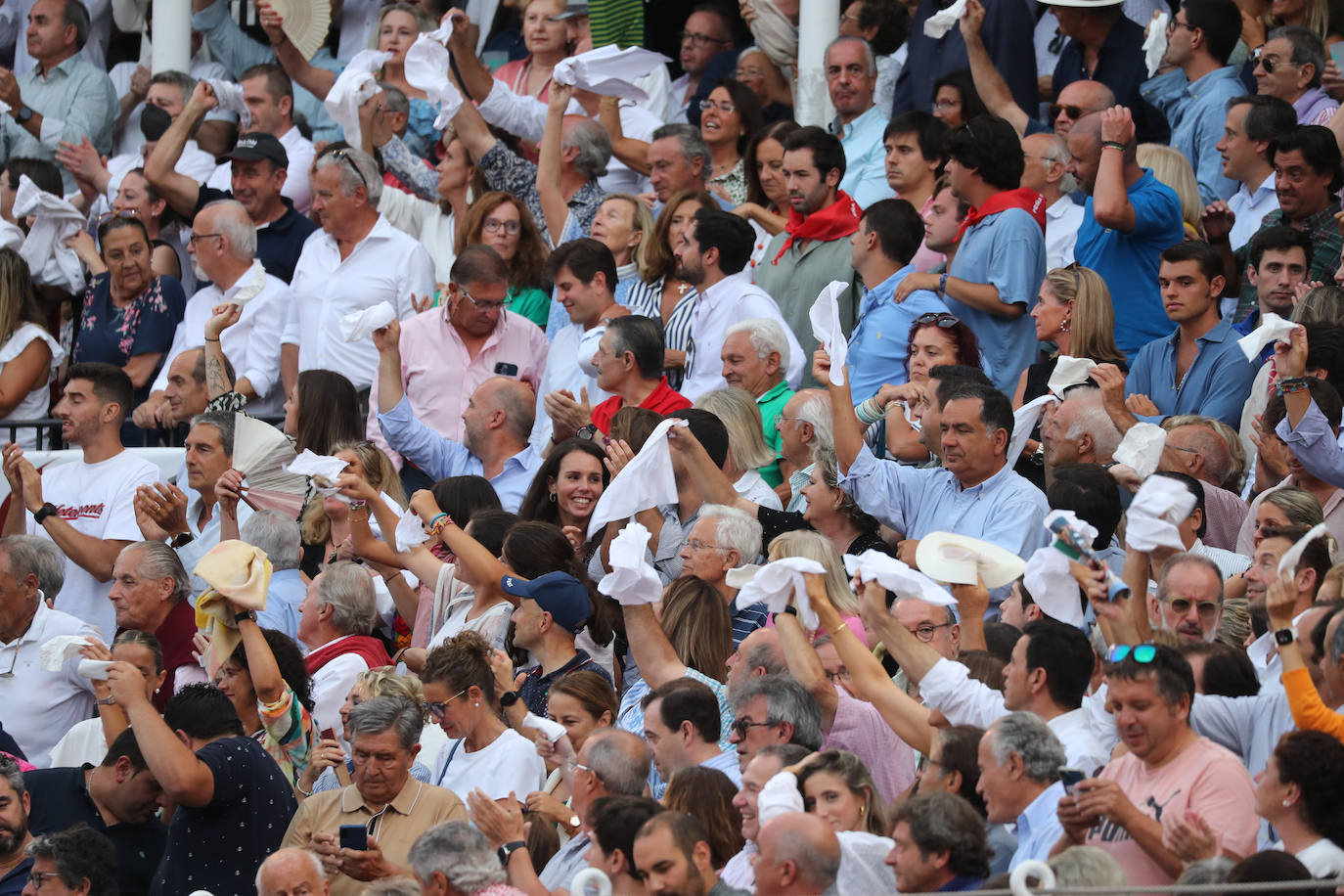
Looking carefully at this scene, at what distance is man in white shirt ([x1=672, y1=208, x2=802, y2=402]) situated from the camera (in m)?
9.69

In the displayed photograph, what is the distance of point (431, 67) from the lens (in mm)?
11609

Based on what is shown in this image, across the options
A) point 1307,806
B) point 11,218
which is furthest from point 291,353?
point 1307,806

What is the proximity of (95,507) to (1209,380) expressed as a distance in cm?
501

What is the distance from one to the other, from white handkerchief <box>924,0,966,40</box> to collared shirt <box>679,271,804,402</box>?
84.5 inches

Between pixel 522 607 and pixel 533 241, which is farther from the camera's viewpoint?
pixel 533 241

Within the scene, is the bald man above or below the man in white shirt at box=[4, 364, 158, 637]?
above

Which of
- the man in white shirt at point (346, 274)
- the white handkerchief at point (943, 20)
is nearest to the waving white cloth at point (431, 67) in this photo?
the man in white shirt at point (346, 274)

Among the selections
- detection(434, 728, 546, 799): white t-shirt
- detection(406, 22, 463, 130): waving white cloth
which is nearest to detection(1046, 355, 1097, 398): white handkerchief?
detection(434, 728, 546, 799): white t-shirt

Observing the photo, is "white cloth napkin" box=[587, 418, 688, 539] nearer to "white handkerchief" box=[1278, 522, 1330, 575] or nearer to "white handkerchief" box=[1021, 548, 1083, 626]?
"white handkerchief" box=[1021, 548, 1083, 626]

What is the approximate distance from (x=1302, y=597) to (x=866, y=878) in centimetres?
200

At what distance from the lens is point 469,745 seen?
7.11 metres

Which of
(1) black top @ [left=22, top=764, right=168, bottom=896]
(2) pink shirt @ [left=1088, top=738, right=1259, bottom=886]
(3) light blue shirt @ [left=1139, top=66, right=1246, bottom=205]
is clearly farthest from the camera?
(3) light blue shirt @ [left=1139, top=66, right=1246, bottom=205]

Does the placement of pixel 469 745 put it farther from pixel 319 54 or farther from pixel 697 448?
pixel 319 54

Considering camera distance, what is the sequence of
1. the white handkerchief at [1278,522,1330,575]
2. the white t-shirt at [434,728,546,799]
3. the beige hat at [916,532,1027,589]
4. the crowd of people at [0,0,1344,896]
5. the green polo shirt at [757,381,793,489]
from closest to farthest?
the crowd of people at [0,0,1344,896] < the white handkerchief at [1278,522,1330,575] < the beige hat at [916,532,1027,589] < the white t-shirt at [434,728,546,799] < the green polo shirt at [757,381,793,489]
